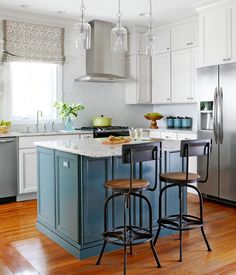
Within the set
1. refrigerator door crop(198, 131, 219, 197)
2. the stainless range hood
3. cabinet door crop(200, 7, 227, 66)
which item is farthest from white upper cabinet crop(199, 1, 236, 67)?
the stainless range hood

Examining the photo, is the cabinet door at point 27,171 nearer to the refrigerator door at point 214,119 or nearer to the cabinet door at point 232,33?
the refrigerator door at point 214,119

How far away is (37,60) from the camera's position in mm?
5719

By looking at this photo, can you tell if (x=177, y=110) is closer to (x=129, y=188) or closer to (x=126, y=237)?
(x=126, y=237)

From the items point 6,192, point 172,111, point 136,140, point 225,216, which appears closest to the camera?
point 136,140

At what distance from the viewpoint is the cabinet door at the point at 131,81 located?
6.55 meters

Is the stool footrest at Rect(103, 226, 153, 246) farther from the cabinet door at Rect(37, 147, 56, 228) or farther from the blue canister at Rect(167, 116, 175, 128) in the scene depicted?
the blue canister at Rect(167, 116, 175, 128)

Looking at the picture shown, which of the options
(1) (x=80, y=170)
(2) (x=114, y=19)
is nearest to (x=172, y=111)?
(2) (x=114, y=19)

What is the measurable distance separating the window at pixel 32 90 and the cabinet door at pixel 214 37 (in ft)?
7.94

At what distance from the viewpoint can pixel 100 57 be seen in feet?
20.2

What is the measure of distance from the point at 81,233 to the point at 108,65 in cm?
387

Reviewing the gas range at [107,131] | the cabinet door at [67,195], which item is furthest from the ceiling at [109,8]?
the cabinet door at [67,195]

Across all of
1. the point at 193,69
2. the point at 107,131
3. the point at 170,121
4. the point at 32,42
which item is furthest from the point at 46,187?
the point at 170,121

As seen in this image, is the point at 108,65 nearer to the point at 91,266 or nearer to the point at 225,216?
the point at 225,216

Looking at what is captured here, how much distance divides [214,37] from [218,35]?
0.07 meters
